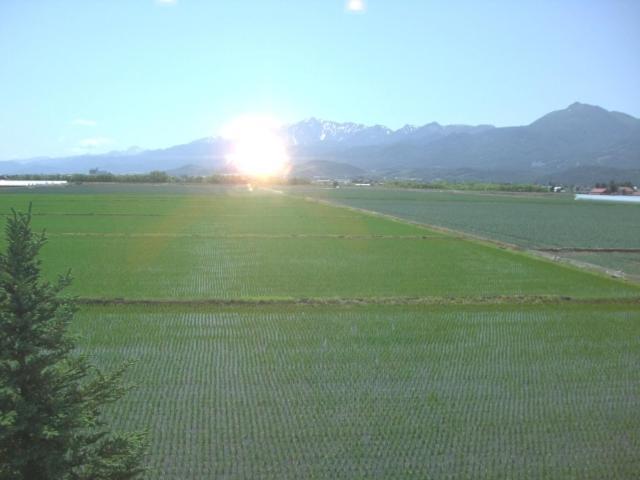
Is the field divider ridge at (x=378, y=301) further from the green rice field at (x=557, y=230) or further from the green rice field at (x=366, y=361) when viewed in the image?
the green rice field at (x=557, y=230)

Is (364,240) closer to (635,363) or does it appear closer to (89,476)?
(635,363)

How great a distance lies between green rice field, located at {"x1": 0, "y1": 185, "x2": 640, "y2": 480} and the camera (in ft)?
23.9

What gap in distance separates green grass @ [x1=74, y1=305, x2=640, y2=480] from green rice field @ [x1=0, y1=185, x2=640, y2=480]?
0.03 meters

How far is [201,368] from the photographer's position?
33.7 ft

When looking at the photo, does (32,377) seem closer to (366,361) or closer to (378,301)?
(366,361)

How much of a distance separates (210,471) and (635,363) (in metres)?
8.80

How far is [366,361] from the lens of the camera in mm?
10711

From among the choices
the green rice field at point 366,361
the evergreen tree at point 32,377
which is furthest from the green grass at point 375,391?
the evergreen tree at point 32,377

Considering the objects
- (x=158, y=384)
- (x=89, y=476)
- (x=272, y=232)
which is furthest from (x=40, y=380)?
(x=272, y=232)

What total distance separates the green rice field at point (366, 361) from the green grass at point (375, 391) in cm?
3

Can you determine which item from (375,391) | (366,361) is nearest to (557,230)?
(366,361)

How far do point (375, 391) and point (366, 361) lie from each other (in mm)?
1473

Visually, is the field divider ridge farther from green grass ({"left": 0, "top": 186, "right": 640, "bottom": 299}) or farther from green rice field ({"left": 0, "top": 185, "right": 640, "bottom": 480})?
green grass ({"left": 0, "top": 186, "right": 640, "bottom": 299})

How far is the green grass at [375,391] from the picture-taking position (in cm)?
713
